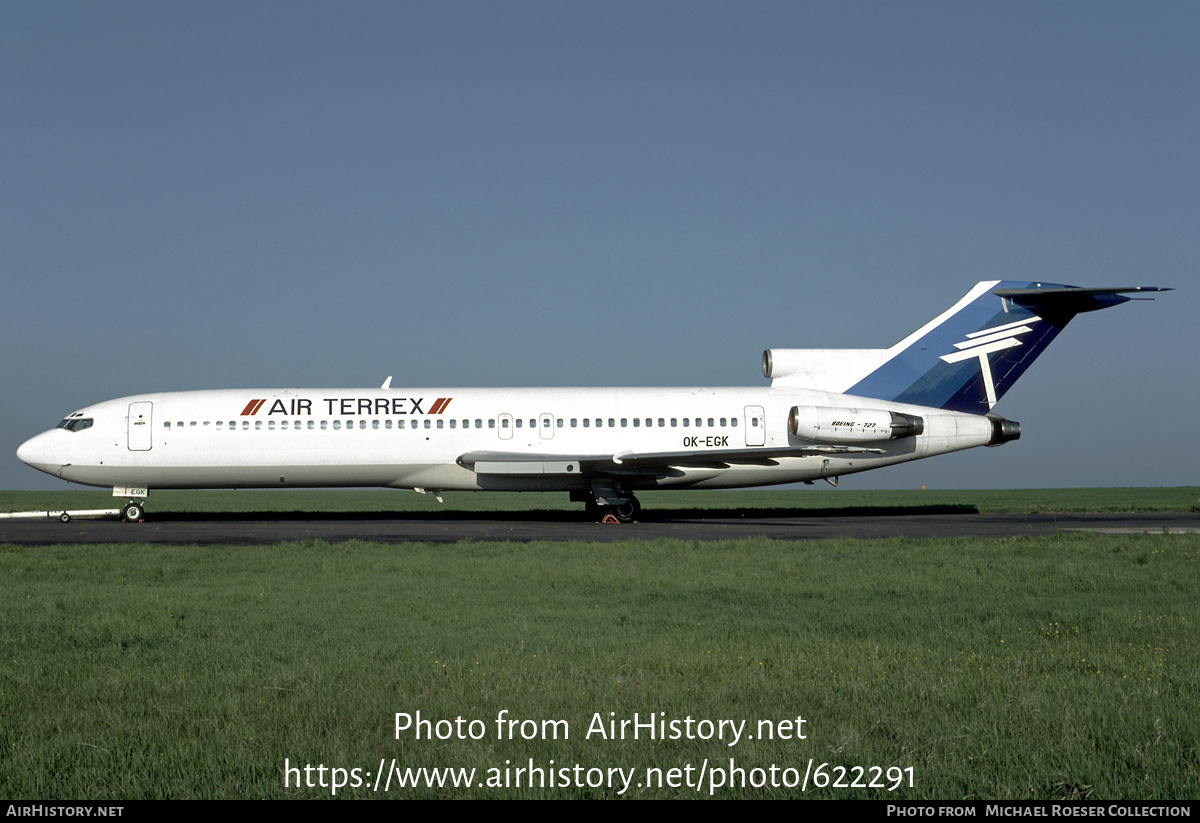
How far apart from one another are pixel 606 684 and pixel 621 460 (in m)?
20.5

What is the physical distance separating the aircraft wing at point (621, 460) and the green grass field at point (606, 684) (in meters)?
13.7

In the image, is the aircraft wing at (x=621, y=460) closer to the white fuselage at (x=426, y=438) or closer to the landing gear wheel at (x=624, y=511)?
the white fuselage at (x=426, y=438)

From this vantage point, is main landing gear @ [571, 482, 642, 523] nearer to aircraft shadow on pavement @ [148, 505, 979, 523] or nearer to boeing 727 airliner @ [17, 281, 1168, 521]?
boeing 727 airliner @ [17, 281, 1168, 521]

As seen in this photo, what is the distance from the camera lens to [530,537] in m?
21.1

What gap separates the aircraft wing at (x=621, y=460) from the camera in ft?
88.9

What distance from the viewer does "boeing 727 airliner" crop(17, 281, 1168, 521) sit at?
2769 cm

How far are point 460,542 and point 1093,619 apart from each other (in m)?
12.2

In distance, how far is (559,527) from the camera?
81.6 feet

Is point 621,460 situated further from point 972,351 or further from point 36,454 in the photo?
point 36,454

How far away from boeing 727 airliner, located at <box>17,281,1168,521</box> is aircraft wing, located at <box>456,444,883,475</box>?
0.19 ft

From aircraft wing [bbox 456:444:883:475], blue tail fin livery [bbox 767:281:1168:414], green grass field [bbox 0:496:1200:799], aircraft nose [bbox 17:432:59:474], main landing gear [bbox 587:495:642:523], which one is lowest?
green grass field [bbox 0:496:1200:799]

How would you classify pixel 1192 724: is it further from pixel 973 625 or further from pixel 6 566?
pixel 6 566

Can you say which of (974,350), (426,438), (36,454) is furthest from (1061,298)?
(36,454)

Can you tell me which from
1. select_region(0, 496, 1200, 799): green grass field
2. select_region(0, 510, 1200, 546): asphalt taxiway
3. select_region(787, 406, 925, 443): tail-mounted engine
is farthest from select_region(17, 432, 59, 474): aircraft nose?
select_region(787, 406, 925, 443): tail-mounted engine
